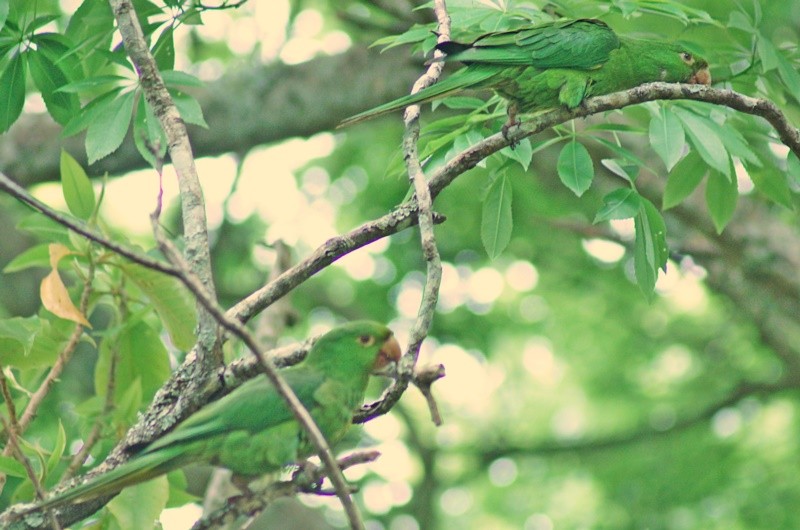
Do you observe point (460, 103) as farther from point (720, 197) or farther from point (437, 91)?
point (720, 197)

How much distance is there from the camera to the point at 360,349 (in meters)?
2.88

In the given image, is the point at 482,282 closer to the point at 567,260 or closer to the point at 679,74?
the point at 567,260

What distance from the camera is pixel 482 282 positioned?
10.5 m

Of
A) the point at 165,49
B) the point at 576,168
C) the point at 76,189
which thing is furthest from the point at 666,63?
the point at 76,189

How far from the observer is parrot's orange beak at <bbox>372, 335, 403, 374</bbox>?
288cm

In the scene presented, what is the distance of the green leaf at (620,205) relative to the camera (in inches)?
141

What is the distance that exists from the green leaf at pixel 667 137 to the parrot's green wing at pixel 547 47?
22.8 inches

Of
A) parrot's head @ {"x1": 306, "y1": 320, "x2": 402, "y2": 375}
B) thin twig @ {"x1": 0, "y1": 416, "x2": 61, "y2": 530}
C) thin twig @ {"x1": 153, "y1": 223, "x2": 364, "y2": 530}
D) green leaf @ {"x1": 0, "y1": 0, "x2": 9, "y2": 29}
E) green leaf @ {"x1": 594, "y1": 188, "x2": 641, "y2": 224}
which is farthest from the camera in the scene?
green leaf @ {"x1": 594, "y1": 188, "x2": 641, "y2": 224}

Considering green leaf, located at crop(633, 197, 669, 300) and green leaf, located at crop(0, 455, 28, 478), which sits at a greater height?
green leaf, located at crop(0, 455, 28, 478)

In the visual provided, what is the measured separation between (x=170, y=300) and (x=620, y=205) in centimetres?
192

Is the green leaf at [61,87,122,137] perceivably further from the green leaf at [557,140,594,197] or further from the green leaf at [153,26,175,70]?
the green leaf at [557,140,594,197]

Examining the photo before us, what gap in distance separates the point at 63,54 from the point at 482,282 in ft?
23.6

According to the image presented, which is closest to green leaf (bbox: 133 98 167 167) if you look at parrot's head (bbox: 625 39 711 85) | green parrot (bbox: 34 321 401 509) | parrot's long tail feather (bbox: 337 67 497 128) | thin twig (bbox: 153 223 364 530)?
parrot's long tail feather (bbox: 337 67 497 128)

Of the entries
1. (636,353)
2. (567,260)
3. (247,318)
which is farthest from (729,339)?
(247,318)
